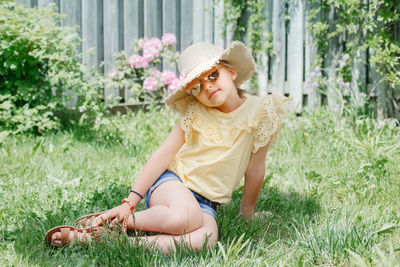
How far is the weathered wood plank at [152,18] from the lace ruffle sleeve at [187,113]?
3.45 meters

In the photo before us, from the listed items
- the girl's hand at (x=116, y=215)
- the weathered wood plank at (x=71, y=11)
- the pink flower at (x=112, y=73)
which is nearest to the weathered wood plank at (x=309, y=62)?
the pink flower at (x=112, y=73)

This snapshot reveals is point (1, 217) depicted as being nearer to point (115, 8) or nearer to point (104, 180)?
point (104, 180)

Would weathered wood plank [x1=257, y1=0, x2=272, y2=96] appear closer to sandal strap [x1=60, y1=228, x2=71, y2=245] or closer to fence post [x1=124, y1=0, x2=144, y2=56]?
fence post [x1=124, y1=0, x2=144, y2=56]

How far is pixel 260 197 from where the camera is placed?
269 centimetres

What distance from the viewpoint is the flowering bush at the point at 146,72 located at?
5.37 metres

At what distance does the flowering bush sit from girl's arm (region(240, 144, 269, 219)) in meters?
3.14

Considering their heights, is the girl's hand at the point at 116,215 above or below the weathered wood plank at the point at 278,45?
below

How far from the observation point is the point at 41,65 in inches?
166

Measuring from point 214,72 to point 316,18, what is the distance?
339 centimetres

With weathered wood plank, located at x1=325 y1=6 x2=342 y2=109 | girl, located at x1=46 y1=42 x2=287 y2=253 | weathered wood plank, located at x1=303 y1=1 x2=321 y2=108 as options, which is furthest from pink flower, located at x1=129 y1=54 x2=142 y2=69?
girl, located at x1=46 y1=42 x2=287 y2=253

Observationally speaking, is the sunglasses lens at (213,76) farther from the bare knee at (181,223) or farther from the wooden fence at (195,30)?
the wooden fence at (195,30)

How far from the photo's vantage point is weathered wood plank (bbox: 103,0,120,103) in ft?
17.5

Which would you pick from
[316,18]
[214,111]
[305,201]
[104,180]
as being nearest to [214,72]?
[214,111]

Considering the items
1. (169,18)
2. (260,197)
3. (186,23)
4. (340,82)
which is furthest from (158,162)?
(186,23)
